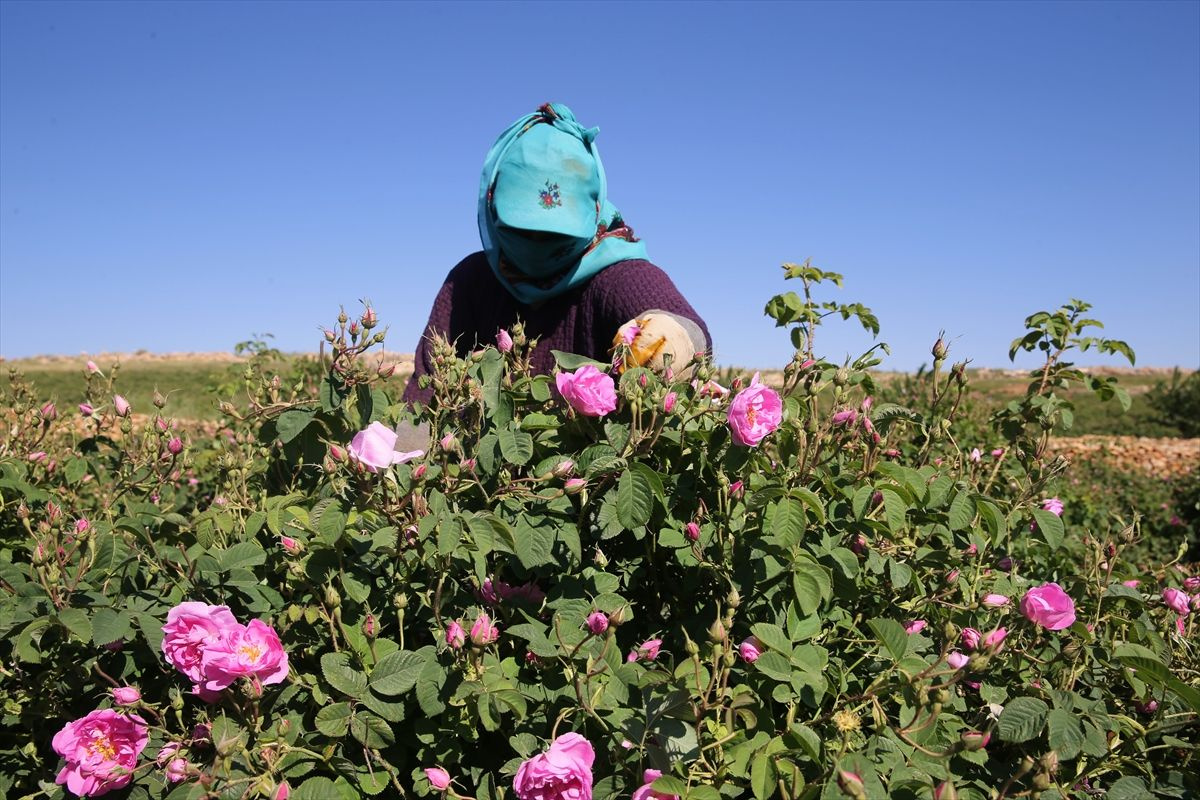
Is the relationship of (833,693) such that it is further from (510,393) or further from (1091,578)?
(510,393)

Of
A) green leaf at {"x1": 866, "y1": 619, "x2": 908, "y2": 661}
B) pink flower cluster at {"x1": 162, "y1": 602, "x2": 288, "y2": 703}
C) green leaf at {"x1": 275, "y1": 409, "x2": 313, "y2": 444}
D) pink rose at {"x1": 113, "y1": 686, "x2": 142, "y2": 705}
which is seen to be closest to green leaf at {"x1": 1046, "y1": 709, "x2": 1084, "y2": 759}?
Result: green leaf at {"x1": 866, "y1": 619, "x2": 908, "y2": 661}

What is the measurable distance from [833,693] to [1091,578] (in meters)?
0.61

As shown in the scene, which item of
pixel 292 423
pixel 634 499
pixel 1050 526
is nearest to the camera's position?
pixel 634 499

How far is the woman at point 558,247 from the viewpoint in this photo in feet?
8.82

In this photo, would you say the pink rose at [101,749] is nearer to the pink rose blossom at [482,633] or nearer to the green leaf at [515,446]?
the pink rose blossom at [482,633]

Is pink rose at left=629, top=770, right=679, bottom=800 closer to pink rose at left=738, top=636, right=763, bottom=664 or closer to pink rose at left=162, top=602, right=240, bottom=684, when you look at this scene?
pink rose at left=738, top=636, right=763, bottom=664

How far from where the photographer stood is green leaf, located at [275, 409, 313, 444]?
1399mm

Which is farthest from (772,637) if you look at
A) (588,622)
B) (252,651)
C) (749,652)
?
(252,651)

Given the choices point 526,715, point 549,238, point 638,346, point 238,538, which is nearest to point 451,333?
point 549,238

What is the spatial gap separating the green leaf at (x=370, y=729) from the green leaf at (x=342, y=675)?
0.13ft

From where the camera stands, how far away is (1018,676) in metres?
1.56

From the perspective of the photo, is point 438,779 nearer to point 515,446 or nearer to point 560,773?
point 560,773

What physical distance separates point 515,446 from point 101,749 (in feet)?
2.65

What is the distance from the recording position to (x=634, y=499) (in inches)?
51.4
